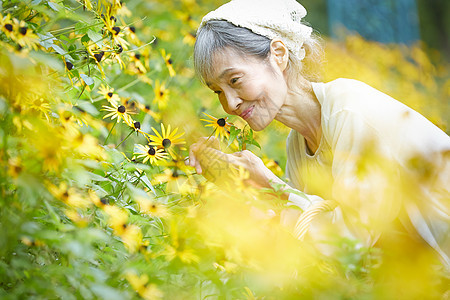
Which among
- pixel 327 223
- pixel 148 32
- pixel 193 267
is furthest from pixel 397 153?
pixel 148 32

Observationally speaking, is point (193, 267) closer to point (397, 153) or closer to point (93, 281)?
point (93, 281)

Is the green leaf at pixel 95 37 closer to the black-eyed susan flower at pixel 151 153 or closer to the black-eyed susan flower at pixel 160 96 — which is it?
the black-eyed susan flower at pixel 151 153

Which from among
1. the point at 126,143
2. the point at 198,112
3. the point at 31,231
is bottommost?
the point at 126,143

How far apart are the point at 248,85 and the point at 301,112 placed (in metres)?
0.23

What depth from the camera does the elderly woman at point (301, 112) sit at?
107 cm

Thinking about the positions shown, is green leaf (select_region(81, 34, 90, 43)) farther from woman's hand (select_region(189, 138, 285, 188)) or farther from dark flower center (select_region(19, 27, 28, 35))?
woman's hand (select_region(189, 138, 285, 188))

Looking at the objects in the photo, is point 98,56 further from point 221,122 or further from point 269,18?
point 269,18

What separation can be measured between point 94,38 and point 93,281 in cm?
56

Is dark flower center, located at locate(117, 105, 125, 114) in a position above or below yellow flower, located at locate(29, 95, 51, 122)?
below

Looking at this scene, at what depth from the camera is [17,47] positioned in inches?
32.8

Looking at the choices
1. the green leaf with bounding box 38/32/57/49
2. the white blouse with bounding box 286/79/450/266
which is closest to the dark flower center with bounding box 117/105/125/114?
the green leaf with bounding box 38/32/57/49

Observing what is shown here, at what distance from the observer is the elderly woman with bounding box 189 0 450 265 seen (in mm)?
1074

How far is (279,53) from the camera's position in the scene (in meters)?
1.21

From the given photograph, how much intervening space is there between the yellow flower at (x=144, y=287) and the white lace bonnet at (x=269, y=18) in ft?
2.30
